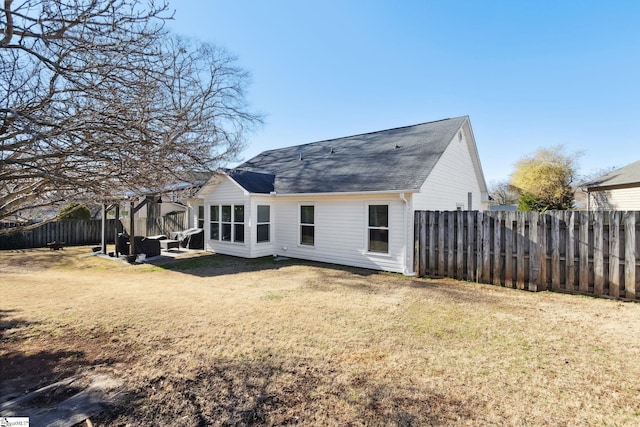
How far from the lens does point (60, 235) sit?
1677cm

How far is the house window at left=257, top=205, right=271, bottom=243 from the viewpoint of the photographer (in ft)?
40.2

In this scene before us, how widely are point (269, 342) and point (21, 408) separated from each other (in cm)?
251

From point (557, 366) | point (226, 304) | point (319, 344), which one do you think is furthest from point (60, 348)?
point (557, 366)

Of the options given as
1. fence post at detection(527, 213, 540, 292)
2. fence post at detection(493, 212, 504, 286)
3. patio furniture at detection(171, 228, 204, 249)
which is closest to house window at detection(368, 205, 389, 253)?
fence post at detection(493, 212, 504, 286)

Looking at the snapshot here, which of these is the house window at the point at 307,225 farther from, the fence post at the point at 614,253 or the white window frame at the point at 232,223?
the fence post at the point at 614,253

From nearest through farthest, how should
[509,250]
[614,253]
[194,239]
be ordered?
1. [614,253]
2. [509,250]
3. [194,239]

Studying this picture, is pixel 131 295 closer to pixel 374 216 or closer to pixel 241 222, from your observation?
pixel 241 222

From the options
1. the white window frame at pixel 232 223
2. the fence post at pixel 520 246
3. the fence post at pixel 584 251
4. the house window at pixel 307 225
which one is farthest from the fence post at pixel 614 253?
the white window frame at pixel 232 223

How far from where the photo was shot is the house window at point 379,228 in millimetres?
9602

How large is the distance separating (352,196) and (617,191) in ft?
62.8

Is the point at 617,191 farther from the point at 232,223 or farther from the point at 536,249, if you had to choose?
the point at 232,223

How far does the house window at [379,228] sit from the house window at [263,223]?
4.74 meters

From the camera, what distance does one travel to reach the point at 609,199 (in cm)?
1880

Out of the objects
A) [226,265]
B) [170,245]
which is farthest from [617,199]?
[170,245]
